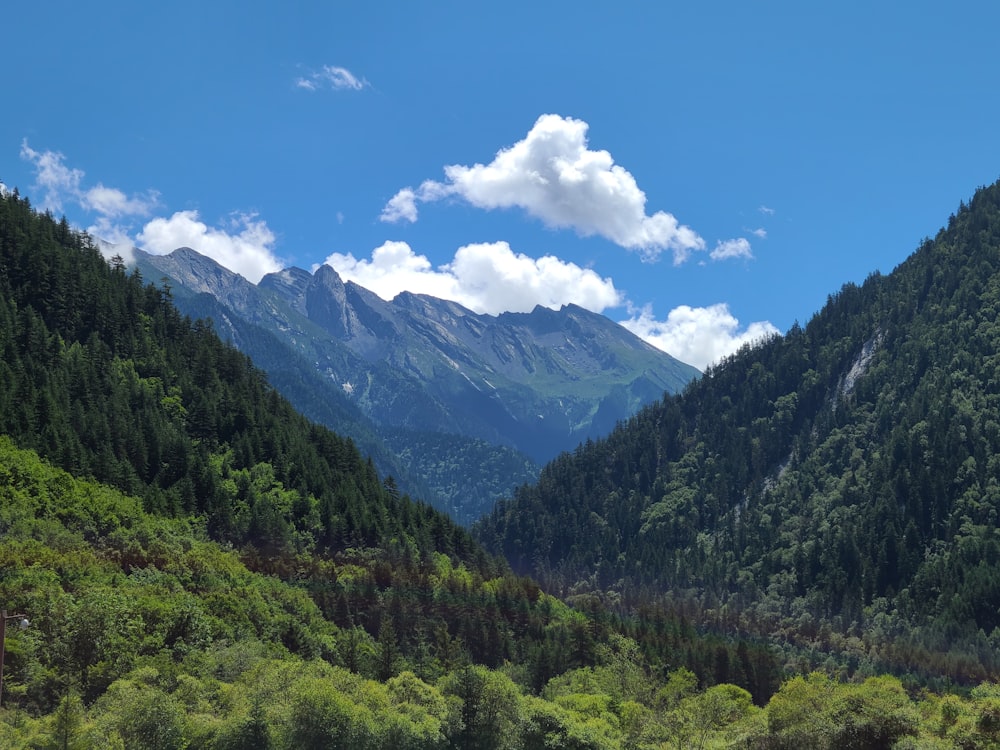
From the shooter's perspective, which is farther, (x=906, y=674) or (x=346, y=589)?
(x=906, y=674)

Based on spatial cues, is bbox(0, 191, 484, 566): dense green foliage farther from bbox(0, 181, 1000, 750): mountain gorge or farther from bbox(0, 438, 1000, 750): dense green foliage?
bbox(0, 438, 1000, 750): dense green foliage

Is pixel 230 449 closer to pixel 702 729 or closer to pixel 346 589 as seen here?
pixel 346 589

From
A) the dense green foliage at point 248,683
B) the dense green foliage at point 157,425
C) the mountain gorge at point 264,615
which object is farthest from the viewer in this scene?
the dense green foliage at point 157,425

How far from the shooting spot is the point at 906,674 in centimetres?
18512

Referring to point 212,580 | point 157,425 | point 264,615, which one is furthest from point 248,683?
point 157,425

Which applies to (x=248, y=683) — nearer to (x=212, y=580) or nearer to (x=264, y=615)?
(x=264, y=615)

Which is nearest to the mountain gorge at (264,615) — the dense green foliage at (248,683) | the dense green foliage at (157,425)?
the dense green foliage at (248,683)

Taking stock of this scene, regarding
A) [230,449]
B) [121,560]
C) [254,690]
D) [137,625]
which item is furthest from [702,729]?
[230,449]

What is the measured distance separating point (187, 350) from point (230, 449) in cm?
3705

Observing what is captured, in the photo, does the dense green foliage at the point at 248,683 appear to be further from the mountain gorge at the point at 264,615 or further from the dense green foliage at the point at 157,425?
the dense green foliage at the point at 157,425

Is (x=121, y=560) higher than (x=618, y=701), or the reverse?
(x=121, y=560)

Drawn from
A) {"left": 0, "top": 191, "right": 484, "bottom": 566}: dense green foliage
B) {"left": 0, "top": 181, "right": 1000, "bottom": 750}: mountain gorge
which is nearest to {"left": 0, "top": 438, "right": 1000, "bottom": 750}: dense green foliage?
{"left": 0, "top": 181, "right": 1000, "bottom": 750}: mountain gorge

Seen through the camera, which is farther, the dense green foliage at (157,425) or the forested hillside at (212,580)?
the dense green foliage at (157,425)

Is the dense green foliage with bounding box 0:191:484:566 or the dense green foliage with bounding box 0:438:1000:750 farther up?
Result: the dense green foliage with bounding box 0:191:484:566
